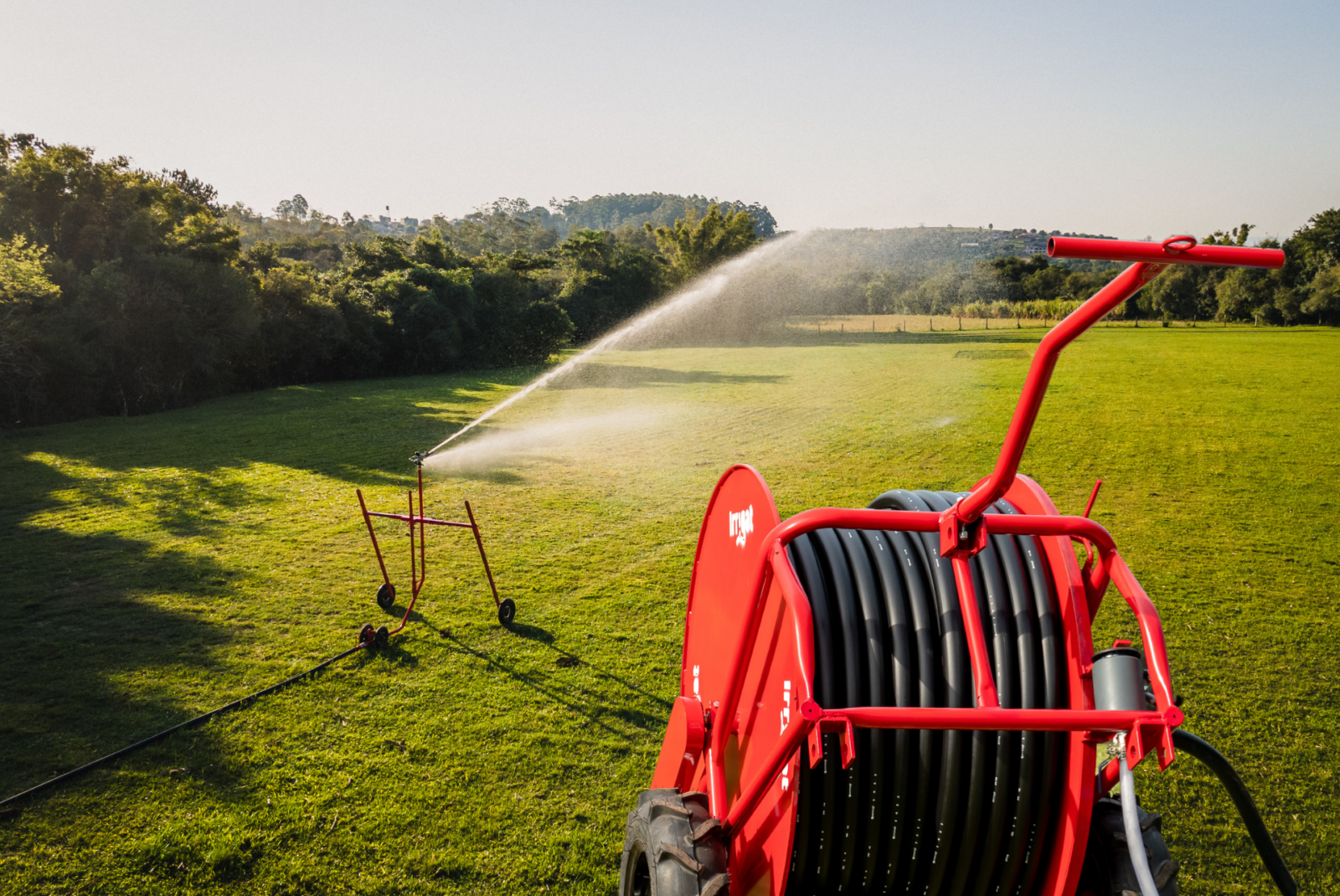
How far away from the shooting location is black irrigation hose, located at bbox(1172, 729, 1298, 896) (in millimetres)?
2158

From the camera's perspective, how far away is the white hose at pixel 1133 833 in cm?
171

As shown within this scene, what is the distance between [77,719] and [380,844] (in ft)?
9.68

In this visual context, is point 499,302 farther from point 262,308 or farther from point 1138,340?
point 1138,340

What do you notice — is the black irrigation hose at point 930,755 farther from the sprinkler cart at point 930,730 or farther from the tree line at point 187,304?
the tree line at point 187,304

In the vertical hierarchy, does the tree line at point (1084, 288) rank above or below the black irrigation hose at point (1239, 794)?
above

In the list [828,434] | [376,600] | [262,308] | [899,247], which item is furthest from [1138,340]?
[376,600]

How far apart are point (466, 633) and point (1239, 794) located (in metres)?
5.97

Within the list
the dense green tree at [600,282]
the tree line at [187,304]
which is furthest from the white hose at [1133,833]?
the dense green tree at [600,282]

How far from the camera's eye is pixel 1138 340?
41.5 metres

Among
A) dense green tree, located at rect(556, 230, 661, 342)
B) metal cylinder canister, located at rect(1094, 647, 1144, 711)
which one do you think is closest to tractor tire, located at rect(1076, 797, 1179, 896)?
metal cylinder canister, located at rect(1094, 647, 1144, 711)

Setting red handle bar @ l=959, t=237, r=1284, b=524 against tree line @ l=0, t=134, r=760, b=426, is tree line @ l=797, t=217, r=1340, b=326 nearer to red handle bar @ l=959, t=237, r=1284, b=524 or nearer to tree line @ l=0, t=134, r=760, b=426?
tree line @ l=0, t=134, r=760, b=426

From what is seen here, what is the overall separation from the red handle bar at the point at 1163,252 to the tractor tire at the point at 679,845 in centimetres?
200

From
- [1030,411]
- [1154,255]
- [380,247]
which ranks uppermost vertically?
[380,247]

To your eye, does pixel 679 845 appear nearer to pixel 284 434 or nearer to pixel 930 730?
pixel 930 730
